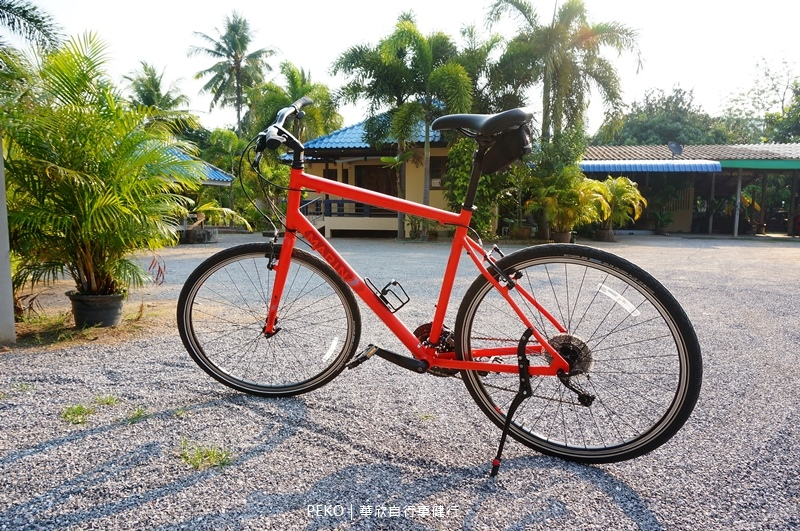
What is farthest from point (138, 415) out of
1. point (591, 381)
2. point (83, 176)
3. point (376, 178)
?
point (376, 178)

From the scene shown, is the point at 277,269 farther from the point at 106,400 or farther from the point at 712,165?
the point at 712,165

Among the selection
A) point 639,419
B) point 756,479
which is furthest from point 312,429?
point 756,479

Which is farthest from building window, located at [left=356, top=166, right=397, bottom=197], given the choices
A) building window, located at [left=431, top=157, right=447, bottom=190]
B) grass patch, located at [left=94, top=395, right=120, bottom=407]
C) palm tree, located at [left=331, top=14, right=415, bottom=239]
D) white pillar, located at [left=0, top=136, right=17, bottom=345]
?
grass patch, located at [left=94, top=395, right=120, bottom=407]

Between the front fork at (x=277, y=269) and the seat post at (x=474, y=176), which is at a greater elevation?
the seat post at (x=474, y=176)

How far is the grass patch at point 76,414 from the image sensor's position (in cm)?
232

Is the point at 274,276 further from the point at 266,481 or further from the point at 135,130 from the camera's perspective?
the point at 135,130

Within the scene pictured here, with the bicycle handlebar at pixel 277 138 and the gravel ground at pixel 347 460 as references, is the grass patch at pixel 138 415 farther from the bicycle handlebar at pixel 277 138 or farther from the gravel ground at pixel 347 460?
the bicycle handlebar at pixel 277 138

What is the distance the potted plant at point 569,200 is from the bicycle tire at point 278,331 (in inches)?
435

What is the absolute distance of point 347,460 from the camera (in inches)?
79.5

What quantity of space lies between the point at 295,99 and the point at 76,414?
2211 centimetres

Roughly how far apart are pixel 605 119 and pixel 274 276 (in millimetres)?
14526

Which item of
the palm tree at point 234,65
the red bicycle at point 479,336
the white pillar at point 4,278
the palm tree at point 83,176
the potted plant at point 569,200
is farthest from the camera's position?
the palm tree at point 234,65

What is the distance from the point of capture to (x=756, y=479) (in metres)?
1.88

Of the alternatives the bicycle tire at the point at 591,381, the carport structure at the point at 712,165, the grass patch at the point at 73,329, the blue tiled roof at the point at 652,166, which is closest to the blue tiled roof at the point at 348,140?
the blue tiled roof at the point at 652,166
